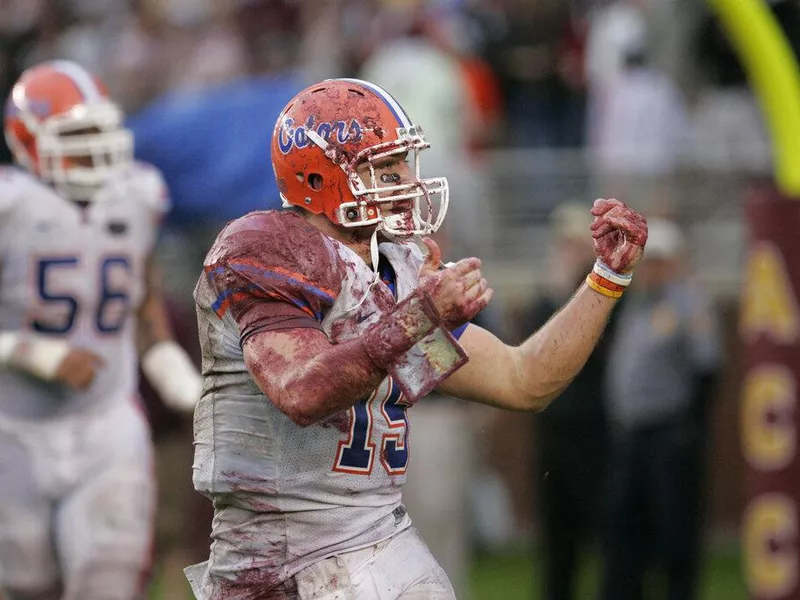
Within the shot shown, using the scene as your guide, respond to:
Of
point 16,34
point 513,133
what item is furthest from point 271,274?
point 16,34

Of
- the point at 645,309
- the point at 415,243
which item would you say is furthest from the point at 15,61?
the point at 415,243

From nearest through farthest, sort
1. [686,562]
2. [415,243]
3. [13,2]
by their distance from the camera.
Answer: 1. [415,243]
2. [686,562]
3. [13,2]

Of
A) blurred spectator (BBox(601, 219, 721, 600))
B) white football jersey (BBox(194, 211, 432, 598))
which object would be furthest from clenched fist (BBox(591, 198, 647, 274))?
blurred spectator (BBox(601, 219, 721, 600))

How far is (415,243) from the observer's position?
13.0 feet

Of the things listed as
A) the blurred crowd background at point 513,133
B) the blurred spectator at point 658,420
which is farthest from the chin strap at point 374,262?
the blurred crowd background at point 513,133

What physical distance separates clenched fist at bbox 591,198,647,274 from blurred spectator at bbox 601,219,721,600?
3.79 meters

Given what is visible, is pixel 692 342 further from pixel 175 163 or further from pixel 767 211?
pixel 175 163

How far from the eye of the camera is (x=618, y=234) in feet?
12.3

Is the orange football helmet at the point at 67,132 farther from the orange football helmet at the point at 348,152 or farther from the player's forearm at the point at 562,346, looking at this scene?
the player's forearm at the point at 562,346

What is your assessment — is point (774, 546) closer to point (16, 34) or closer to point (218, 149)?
point (218, 149)

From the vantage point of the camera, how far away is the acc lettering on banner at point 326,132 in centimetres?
367

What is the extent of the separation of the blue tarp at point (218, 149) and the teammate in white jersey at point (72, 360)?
10.4 ft

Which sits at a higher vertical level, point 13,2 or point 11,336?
point 13,2

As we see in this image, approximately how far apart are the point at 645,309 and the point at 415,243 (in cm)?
380
